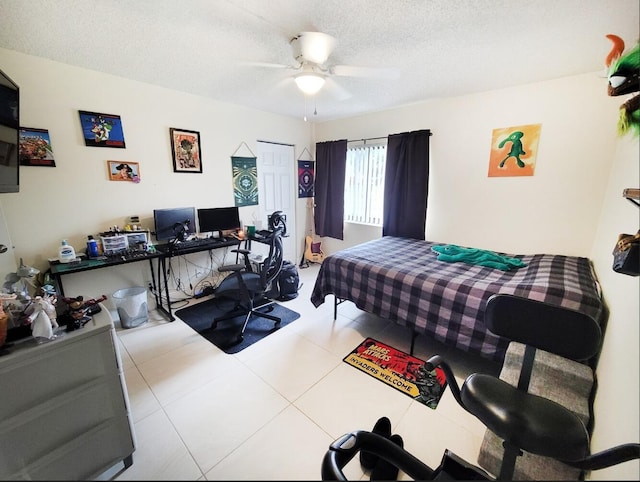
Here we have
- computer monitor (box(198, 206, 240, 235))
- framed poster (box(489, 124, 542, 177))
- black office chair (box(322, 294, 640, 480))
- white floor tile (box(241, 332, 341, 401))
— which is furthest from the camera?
computer monitor (box(198, 206, 240, 235))

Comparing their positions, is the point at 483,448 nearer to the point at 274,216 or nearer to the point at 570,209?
the point at 570,209

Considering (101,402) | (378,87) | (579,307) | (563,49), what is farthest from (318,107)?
(101,402)

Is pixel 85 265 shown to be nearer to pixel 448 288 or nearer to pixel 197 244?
pixel 197 244

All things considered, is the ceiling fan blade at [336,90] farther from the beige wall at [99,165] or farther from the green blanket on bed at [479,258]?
the green blanket on bed at [479,258]

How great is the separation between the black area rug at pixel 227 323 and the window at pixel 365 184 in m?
1.92

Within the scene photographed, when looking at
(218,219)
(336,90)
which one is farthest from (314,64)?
(218,219)

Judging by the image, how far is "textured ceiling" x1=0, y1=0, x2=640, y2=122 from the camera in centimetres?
146

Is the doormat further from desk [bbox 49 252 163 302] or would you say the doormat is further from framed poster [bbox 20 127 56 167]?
framed poster [bbox 20 127 56 167]

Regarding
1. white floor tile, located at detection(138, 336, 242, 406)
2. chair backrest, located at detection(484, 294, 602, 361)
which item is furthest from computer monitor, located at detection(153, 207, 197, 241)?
chair backrest, located at detection(484, 294, 602, 361)

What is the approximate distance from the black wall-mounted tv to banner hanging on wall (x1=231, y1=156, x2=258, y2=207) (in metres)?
2.07

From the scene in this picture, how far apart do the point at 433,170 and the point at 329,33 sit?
2.08 m

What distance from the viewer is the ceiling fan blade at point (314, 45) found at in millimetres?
1614

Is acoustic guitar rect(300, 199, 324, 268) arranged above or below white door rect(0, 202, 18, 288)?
below

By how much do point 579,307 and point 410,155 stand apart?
2313mm
